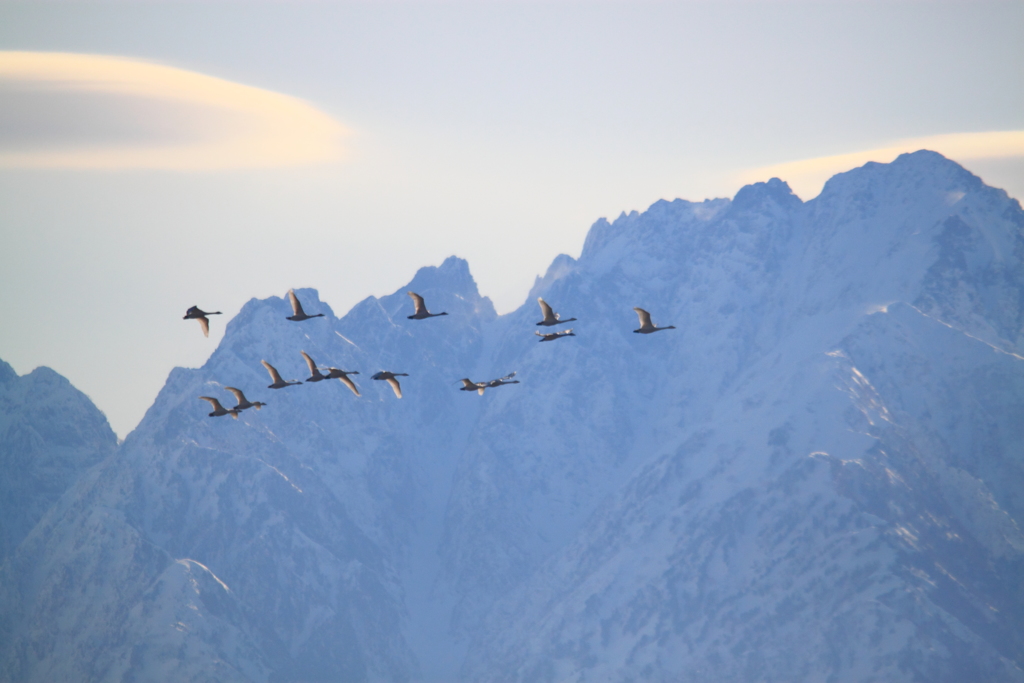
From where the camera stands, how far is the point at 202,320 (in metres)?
131

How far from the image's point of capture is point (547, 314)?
136 meters

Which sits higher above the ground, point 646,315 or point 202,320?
point 202,320

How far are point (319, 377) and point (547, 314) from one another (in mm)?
24796

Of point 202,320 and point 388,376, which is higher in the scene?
point 202,320

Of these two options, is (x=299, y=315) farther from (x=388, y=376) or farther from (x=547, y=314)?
(x=547, y=314)

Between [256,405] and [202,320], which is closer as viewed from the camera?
[202,320]

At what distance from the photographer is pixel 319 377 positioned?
138m

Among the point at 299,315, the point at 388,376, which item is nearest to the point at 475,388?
the point at 388,376

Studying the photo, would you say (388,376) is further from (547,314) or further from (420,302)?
(547,314)

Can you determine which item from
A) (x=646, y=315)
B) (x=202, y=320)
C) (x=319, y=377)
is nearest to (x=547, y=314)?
(x=646, y=315)

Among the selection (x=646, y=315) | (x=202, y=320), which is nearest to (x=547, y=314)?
(x=646, y=315)

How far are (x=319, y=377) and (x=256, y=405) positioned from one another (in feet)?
29.4

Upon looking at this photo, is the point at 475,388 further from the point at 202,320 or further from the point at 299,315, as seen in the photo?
the point at 202,320

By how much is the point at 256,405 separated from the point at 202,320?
14.5 m
